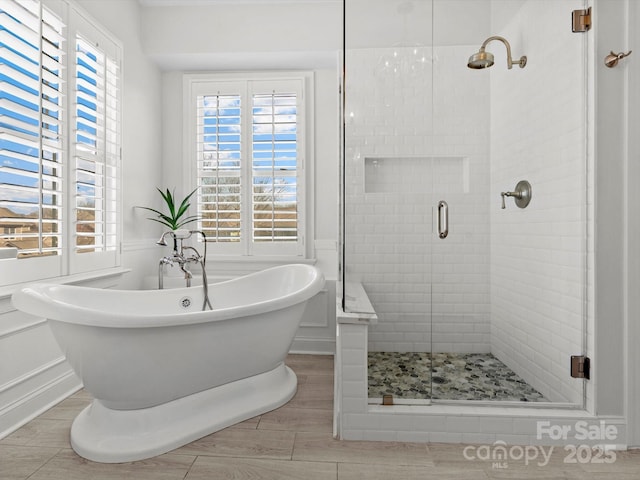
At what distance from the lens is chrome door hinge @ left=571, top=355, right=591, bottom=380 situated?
6.30ft

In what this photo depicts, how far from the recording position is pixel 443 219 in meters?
2.12

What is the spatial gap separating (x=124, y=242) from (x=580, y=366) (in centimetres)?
308

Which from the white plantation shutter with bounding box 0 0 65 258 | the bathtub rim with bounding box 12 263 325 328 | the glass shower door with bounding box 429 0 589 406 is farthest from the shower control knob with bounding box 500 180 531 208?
the white plantation shutter with bounding box 0 0 65 258

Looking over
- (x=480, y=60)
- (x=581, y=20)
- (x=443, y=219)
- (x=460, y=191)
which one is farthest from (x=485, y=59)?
(x=443, y=219)

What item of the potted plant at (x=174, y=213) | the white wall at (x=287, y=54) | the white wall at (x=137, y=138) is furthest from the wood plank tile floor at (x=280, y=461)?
the potted plant at (x=174, y=213)

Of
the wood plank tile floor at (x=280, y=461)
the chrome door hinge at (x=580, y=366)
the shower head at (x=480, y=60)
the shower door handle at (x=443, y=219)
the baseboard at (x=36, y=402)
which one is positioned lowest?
the wood plank tile floor at (x=280, y=461)

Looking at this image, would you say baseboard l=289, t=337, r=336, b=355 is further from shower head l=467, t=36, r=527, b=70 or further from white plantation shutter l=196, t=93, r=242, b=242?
shower head l=467, t=36, r=527, b=70

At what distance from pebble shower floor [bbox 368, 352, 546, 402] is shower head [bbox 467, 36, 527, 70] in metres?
1.65

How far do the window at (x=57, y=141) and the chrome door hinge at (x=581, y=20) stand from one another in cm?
276

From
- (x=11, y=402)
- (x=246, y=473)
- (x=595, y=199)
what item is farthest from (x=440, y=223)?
(x=11, y=402)

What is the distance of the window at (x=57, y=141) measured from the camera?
78.4 inches

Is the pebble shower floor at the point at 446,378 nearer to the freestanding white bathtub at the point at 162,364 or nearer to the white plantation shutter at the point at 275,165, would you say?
the freestanding white bathtub at the point at 162,364

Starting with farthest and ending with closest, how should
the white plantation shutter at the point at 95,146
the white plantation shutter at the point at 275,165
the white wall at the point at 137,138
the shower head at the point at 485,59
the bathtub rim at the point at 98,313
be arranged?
the white plantation shutter at the point at 275,165
the white wall at the point at 137,138
the white plantation shutter at the point at 95,146
the shower head at the point at 485,59
the bathtub rim at the point at 98,313

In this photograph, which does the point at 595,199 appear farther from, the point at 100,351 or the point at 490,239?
the point at 100,351
